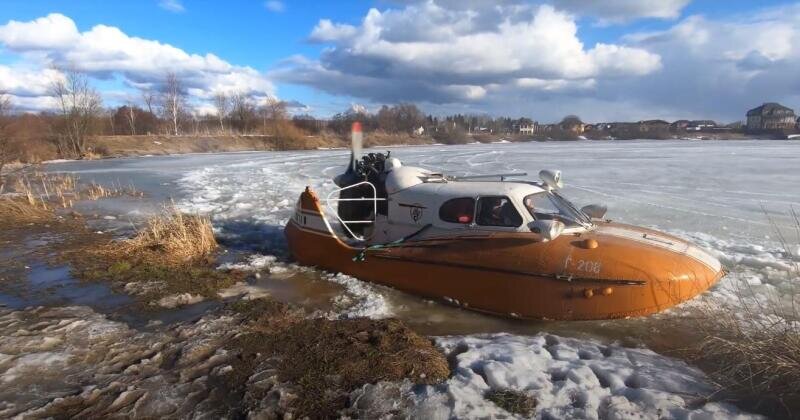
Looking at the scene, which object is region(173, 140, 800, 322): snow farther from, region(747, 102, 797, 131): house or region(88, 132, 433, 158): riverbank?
region(747, 102, 797, 131): house

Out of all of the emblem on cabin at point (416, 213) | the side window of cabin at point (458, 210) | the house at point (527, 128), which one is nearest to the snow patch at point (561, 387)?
the side window of cabin at point (458, 210)

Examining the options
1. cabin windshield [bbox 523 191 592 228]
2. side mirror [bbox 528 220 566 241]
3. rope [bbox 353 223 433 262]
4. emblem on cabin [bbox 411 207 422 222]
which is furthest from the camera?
emblem on cabin [bbox 411 207 422 222]

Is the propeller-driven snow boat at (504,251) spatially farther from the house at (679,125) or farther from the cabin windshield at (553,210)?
the house at (679,125)

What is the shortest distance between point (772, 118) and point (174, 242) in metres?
121

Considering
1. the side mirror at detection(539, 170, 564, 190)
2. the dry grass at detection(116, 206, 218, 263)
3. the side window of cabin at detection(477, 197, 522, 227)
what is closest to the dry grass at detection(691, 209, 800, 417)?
the side window of cabin at detection(477, 197, 522, 227)

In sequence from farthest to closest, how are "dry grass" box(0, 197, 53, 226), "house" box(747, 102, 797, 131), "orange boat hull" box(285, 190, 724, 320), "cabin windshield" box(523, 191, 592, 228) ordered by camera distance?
1. "house" box(747, 102, 797, 131)
2. "dry grass" box(0, 197, 53, 226)
3. "cabin windshield" box(523, 191, 592, 228)
4. "orange boat hull" box(285, 190, 724, 320)

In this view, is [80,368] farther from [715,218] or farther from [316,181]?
[316,181]

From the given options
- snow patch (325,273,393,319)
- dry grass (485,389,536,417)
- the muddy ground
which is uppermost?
dry grass (485,389,536,417)

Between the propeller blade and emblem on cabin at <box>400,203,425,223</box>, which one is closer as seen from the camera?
emblem on cabin at <box>400,203,425,223</box>

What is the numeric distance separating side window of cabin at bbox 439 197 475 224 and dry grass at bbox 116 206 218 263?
444 centimetres

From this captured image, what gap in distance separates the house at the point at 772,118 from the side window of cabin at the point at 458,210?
11092cm

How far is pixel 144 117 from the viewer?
231 ft

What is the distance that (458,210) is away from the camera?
6.03 meters

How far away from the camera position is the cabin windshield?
5801 mm
